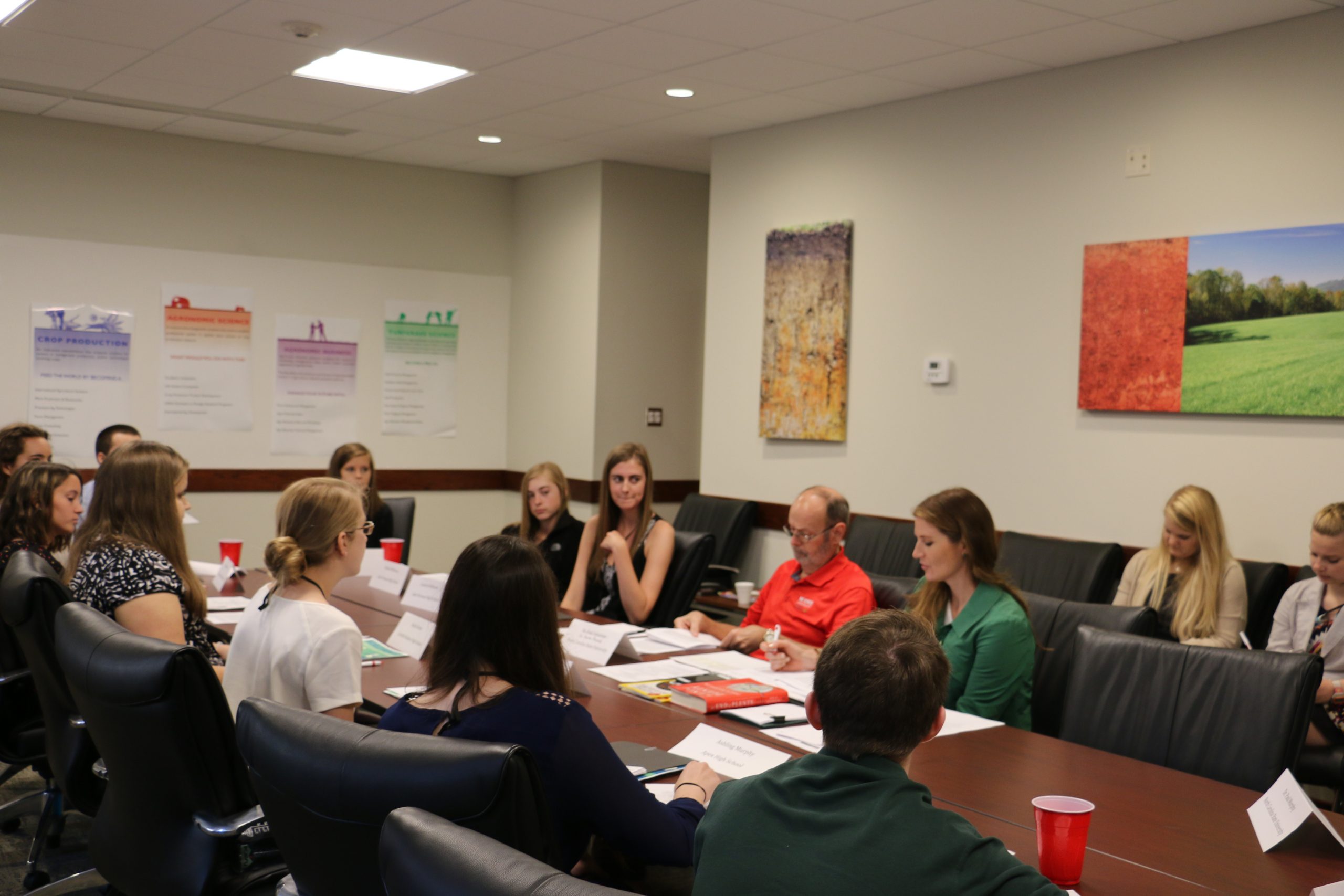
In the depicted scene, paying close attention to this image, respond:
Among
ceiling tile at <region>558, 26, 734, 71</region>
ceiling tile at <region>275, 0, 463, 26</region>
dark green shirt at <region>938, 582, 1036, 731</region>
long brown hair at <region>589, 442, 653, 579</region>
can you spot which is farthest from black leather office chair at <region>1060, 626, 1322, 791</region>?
ceiling tile at <region>275, 0, 463, 26</region>

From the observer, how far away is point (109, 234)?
22.5 feet

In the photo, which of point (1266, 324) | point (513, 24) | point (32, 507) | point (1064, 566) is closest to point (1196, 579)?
point (1064, 566)

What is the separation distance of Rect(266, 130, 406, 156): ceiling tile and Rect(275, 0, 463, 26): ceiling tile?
2.28 m

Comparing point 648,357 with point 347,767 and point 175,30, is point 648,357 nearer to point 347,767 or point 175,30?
point 175,30

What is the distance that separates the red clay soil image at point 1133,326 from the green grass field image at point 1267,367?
9 cm

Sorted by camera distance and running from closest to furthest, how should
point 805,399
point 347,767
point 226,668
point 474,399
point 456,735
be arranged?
point 347,767
point 456,735
point 226,668
point 805,399
point 474,399

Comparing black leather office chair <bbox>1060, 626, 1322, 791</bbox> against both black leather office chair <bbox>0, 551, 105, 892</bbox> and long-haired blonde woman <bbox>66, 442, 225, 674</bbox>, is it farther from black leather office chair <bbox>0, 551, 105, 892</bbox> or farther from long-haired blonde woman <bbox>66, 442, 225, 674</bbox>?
black leather office chair <bbox>0, 551, 105, 892</bbox>

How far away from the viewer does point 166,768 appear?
224cm

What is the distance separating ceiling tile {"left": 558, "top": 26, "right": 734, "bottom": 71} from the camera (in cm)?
471

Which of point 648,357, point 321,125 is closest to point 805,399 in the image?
point 648,357

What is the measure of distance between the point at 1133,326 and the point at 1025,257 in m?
0.61

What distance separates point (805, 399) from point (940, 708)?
15.0ft

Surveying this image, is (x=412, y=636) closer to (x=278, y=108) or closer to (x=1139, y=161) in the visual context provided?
(x=1139, y=161)

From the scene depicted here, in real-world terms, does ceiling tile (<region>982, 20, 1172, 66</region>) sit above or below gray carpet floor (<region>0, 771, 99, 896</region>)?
above
